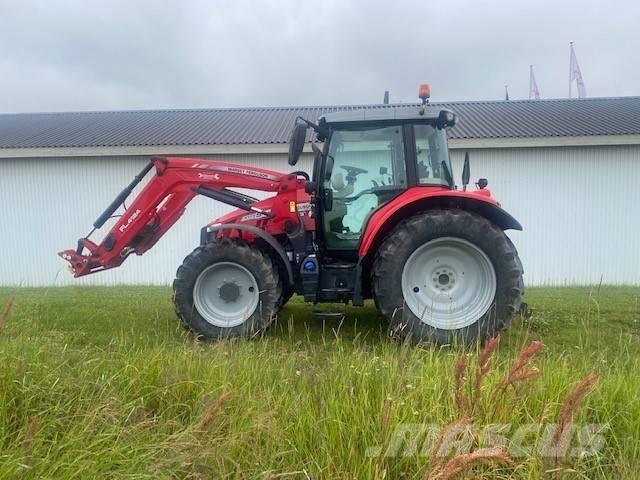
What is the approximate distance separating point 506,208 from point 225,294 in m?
8.28

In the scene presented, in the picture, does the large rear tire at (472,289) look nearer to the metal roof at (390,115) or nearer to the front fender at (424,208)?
the front fender at (424,208)

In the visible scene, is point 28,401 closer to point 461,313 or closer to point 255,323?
point 255,323

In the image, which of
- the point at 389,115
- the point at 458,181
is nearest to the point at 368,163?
the point at 389,115

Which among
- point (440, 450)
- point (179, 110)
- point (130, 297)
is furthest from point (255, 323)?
point (179, 110)

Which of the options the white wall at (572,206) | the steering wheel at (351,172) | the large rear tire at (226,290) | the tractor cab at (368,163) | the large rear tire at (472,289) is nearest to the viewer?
the large rear tire at (472,289)

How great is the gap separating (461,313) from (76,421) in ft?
10.4

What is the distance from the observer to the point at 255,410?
2.69m

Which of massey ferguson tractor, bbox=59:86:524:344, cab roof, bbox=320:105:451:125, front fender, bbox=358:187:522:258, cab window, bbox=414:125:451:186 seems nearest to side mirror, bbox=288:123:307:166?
massey ferguson tractor, bbox=59:86:524:344

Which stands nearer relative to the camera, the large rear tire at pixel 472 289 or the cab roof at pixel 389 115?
the large rear tire at pixel 472 289

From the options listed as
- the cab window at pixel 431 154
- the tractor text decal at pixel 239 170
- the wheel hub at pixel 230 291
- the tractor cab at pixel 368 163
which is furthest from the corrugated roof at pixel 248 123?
the wheel hub at pixel 230 291

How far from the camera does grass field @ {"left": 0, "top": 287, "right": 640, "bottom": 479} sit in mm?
2326

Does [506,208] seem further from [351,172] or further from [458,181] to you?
[351,172]

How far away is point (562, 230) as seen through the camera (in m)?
11.4

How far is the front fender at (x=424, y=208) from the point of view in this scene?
178 inches
